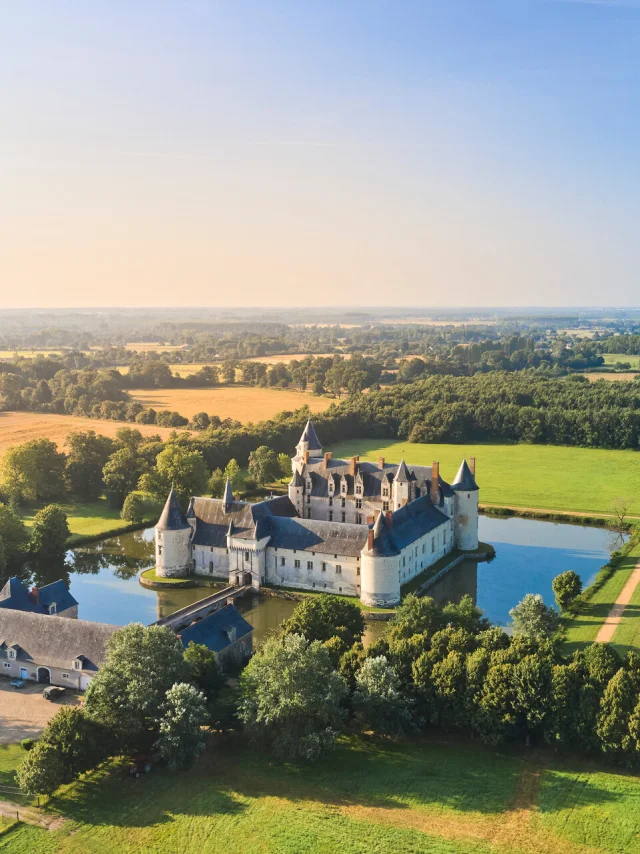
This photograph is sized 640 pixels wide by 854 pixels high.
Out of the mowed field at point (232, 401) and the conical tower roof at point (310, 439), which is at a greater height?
the conical tower roof at point (310, 439)

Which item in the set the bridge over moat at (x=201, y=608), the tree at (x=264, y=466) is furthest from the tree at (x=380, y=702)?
the tree at (x=264, y=466)

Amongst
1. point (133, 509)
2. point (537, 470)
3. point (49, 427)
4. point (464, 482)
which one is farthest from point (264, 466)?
point (49, 427)

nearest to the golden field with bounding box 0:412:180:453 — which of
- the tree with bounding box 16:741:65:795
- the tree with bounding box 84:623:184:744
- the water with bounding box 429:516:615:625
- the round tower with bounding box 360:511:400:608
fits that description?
the water with bounding box 429:516:615:625

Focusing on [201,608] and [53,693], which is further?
[201,608]

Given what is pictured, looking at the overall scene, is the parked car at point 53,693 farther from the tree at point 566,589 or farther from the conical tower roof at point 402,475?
the conical tower roof at point 402,475

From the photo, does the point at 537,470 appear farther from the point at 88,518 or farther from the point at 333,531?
the point at 88,518

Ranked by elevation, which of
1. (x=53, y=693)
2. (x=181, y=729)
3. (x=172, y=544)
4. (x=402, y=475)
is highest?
(x=402, y=475)

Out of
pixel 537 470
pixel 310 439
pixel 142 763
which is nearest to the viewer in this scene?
pixel 142 763

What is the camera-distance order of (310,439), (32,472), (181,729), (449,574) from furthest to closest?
1. (32,472)
2. (310,439)
3. (449,574)
4. (181,729)
